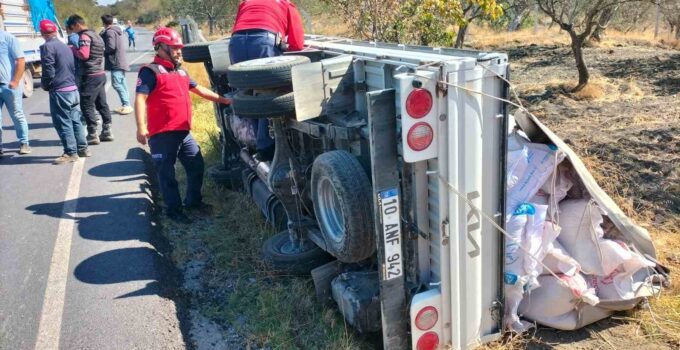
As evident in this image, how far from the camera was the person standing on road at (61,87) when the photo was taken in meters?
7.05

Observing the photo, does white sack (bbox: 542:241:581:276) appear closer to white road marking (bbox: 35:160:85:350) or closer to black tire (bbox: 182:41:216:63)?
white road marking (bbox: 35:160:85:350)

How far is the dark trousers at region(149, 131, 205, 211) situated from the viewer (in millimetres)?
5402

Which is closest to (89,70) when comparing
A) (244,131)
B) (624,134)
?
(244,131)

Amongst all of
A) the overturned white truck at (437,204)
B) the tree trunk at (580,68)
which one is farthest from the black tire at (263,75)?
the tree trunk at (580,68)

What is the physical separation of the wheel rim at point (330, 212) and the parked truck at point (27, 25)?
12.3 m

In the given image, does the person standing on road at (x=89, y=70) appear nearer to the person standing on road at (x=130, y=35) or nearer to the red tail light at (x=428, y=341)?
the red tail light at (x=428, y=341)

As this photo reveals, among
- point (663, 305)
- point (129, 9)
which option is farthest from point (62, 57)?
point (129, 9)

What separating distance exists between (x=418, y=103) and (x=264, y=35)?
2.34m

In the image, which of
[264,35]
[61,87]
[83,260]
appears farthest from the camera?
[61,87]

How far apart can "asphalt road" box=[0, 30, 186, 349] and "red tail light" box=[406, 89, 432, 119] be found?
2.10 m

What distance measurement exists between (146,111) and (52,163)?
3.01 metres

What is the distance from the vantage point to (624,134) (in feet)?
22.9

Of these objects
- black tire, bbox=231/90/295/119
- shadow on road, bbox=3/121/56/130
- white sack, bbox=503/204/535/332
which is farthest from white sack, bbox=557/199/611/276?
shadow on road, bbox=3/121/56/130

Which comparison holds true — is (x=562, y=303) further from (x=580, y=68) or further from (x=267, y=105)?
(x=580, y=68)
